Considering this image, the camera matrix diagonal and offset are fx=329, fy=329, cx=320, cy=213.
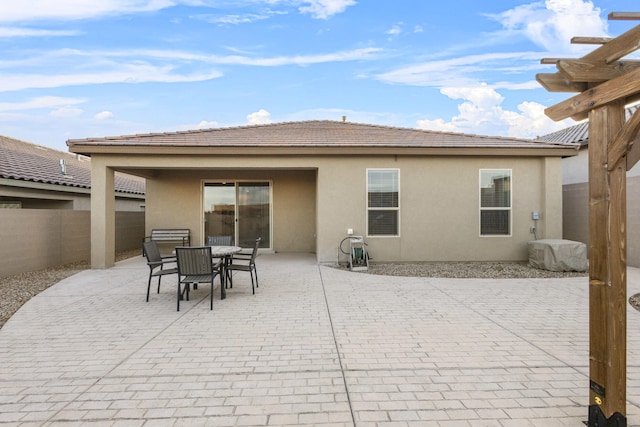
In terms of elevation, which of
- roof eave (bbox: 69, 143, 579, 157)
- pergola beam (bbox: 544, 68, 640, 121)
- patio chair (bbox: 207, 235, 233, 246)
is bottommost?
Answer: patio chair (bbox: 207, 235, 233, 246)

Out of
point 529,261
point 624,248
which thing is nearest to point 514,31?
point 529,261

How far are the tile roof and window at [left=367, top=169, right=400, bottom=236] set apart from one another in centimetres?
79

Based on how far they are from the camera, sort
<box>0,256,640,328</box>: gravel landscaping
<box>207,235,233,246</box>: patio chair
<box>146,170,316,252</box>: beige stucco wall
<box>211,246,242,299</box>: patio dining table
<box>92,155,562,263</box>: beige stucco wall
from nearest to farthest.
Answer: <box>211,246,242,299</box>: patio dining table → <box>0,256,640,328</box>: gravel landscaping → <box>207,235,233,246</box>: patio chair → <box>92,155,562,263</box>: beige stucco wall → <box>146,170,316,252</box>: beige stucco wall

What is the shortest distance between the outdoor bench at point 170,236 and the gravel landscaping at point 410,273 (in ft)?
6.35

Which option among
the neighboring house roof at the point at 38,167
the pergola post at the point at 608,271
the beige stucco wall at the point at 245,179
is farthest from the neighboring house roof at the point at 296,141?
the pergola post at the point at 608,271

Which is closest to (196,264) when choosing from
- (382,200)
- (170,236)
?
(382,200)

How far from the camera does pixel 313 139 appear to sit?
29.6 ft

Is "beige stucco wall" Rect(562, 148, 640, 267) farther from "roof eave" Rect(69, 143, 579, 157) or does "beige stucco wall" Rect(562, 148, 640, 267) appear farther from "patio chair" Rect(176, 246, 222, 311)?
"patio chair" Rect(176, 246, 222, 311)

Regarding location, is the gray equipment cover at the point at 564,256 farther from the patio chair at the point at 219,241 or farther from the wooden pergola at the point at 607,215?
the patio chair at the point at 219,241

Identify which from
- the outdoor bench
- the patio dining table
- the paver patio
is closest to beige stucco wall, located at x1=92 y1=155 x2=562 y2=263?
the outdoor bench

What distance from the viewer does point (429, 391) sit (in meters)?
2.63

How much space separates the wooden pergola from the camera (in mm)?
2023

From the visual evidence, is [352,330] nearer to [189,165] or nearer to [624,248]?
[624,248]

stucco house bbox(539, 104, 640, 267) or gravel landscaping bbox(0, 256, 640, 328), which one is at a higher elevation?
stucco house bbox(539, 104, 640, 267)
